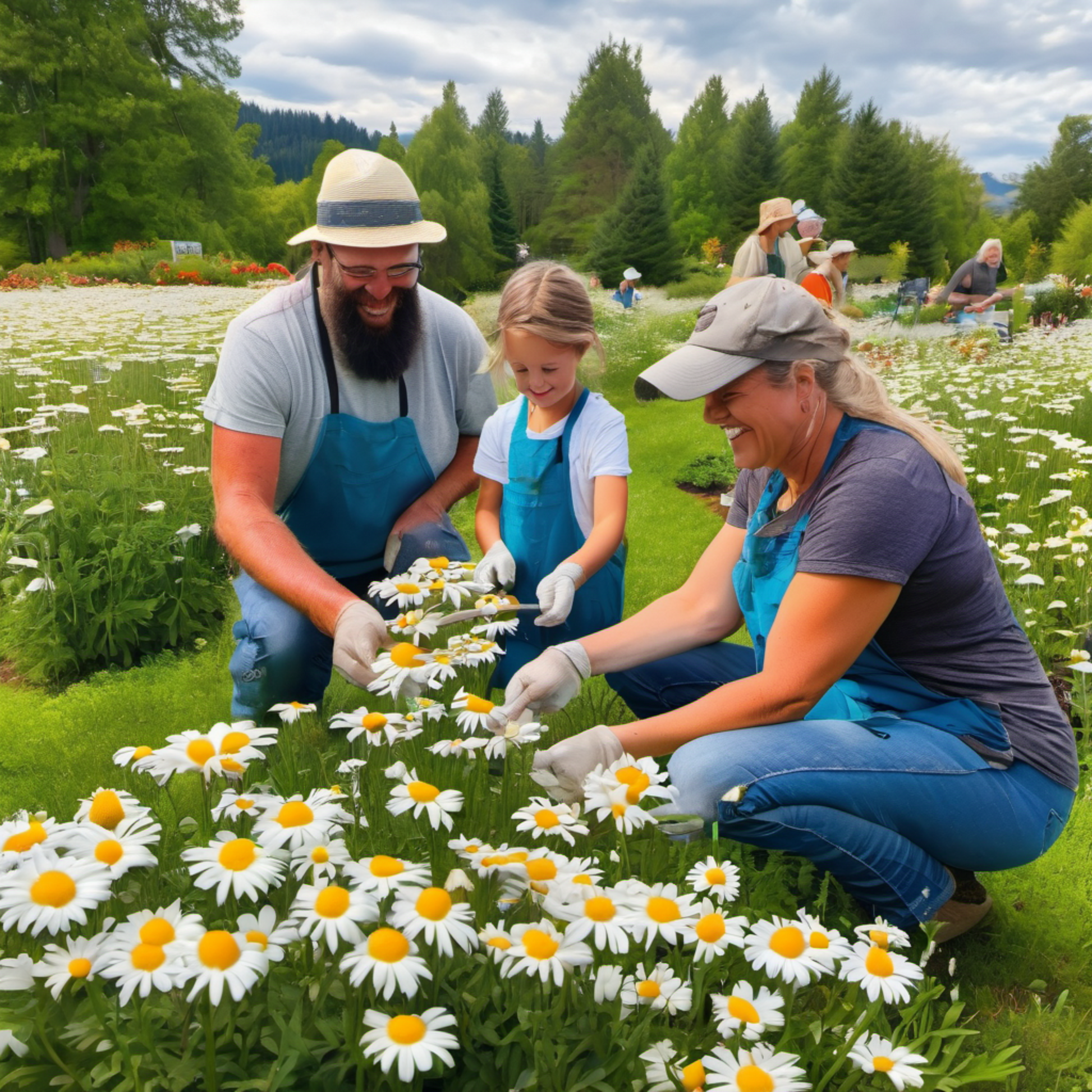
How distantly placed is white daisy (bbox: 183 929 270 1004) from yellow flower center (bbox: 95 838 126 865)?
0.16 metres

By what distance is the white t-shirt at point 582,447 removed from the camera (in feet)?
9.08

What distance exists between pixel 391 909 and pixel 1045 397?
6.84 metres

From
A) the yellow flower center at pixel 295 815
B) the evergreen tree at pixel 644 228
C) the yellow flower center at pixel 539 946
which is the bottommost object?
the yellow flower center at pixel 539 946

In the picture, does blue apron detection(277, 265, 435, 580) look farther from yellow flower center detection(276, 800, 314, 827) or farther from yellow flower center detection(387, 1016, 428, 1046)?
yellow flower center detection(387, 1016, 428, 1046)

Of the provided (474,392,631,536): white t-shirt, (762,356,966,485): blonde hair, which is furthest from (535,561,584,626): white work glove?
(762,356,966,485): blonde hair

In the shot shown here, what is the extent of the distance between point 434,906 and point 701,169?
4538cm

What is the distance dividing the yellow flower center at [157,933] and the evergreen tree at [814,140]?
42.0 metres

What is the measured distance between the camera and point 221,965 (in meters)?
0.92

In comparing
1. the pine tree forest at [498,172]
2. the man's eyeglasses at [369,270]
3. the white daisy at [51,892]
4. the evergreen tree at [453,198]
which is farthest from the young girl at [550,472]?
→ the evergreen tree at [453,198]

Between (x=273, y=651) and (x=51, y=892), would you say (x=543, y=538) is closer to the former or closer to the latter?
(x=273, y=651)

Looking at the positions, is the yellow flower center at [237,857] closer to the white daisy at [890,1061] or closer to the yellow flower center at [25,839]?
the yellow flower center at [25,839]

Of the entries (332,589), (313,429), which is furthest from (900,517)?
(313,429)

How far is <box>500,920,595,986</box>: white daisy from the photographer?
102 cm

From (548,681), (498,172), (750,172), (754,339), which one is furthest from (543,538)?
(750,172)
